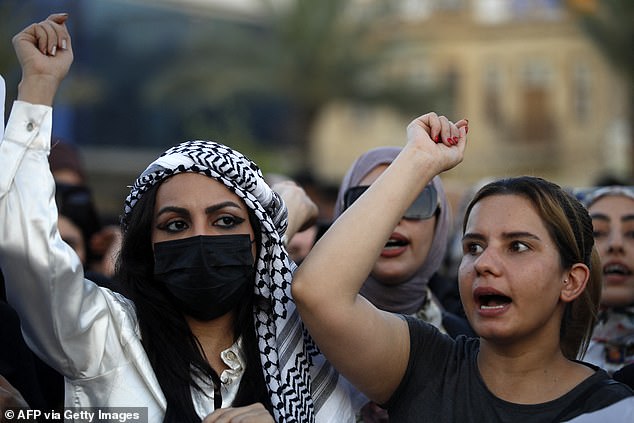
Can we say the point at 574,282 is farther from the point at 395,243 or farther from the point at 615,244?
the point at 615,244

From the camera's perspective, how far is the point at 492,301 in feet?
10.3

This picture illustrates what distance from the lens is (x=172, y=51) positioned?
1173 inches

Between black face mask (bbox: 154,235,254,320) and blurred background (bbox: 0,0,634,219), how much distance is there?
6.72 metres

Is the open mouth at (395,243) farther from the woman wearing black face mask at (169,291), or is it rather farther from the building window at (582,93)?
the building window at (582,93)

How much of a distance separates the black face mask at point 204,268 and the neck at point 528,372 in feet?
2.49

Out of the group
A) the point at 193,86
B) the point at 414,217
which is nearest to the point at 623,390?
the point at 414,217

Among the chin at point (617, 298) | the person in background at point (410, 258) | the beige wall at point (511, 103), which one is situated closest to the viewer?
the person in background at point (410, 258)

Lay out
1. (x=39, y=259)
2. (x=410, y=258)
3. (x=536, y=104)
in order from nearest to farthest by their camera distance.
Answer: (x=39, y=259) → (x=410, y=258) → (x=536, y=104)

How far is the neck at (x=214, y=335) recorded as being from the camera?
3258 millimetres

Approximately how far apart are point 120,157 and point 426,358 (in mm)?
27057

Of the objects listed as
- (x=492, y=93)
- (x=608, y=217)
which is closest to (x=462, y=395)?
(x=608, y=217)

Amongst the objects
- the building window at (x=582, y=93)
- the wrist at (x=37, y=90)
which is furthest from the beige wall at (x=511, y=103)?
the wrist at (x=37, y=90)

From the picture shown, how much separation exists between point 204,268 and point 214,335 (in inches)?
11.3

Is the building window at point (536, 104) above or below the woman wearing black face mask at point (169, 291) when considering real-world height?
below
